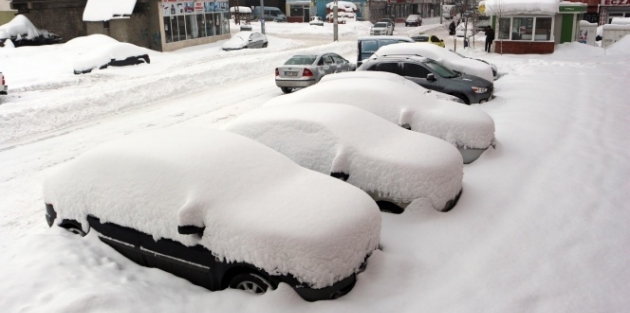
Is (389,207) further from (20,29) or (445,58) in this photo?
(20,29)

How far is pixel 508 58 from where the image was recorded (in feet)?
89.5

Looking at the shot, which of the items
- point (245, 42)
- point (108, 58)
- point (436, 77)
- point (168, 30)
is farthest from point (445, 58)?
point (168, 30)

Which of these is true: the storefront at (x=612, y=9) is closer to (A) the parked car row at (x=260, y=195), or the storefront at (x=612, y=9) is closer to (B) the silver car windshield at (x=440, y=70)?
(B) the silver car windshield at (x=440, y=70)

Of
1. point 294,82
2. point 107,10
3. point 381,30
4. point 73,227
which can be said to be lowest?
point 73,227

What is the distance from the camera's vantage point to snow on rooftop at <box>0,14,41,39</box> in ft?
105

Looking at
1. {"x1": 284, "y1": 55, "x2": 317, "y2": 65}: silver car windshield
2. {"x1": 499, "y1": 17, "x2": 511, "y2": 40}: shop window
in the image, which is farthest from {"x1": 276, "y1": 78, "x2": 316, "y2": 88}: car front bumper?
{"x1": 499, "y1": 17, "x2": 511, "y2": 40}: shop window

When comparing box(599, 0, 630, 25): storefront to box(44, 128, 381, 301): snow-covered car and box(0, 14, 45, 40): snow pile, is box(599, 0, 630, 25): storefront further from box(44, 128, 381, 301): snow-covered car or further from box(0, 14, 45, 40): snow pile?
box(44, 128, 381, 301): snow-covered car

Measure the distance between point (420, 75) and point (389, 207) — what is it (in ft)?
28.5

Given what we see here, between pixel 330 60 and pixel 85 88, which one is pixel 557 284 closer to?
pixel 330 60

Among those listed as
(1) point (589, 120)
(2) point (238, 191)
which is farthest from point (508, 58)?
(2) point (238, 191)

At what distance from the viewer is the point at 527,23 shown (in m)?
28.1

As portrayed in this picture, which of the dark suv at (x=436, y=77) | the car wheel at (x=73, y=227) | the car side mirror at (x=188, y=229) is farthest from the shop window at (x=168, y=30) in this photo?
the car side mirror at (x=188, y=229)

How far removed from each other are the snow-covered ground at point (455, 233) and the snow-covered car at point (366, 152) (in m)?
0.33

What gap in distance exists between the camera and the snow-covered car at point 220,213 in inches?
196
